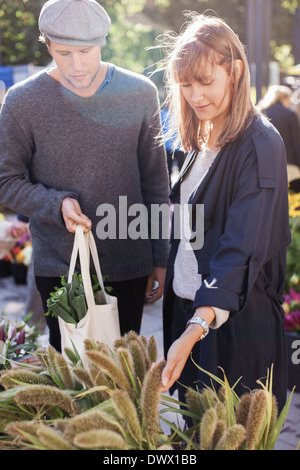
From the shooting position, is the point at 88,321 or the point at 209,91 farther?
the point at 88,321

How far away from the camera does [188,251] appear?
6.26ft

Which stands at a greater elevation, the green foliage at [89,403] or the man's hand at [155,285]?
the green foliage at [89,403]

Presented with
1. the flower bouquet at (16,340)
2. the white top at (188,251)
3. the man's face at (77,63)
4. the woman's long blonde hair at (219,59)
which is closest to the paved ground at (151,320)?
the flower bouquet at (16,340)

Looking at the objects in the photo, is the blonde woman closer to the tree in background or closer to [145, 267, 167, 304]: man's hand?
[145, 267, 167, 304]: man's hand

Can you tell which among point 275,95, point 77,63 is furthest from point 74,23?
point 275,95

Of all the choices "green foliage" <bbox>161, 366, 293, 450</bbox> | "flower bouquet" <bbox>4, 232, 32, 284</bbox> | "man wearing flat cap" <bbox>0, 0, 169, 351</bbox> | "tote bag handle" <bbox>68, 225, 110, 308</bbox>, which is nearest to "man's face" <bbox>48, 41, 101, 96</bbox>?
"man wearing flat cap" <bbox>0, 0, 169, 351</bbox>

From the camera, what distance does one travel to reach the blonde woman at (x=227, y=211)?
153 centimetres

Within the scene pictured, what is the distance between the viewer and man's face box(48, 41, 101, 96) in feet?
6.33

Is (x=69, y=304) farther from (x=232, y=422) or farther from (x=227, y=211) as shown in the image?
(x=232, y=422)

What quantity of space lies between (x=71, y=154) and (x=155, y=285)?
2.12 feet

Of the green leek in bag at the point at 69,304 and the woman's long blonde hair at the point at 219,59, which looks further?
the green leek in bag at the point at 69,304

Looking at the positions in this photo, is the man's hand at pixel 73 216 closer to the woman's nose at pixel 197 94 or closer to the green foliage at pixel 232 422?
the woman's nose at pixel 197 94

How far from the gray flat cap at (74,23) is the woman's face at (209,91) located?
425mm

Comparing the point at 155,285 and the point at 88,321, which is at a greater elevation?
the point at 88,321
